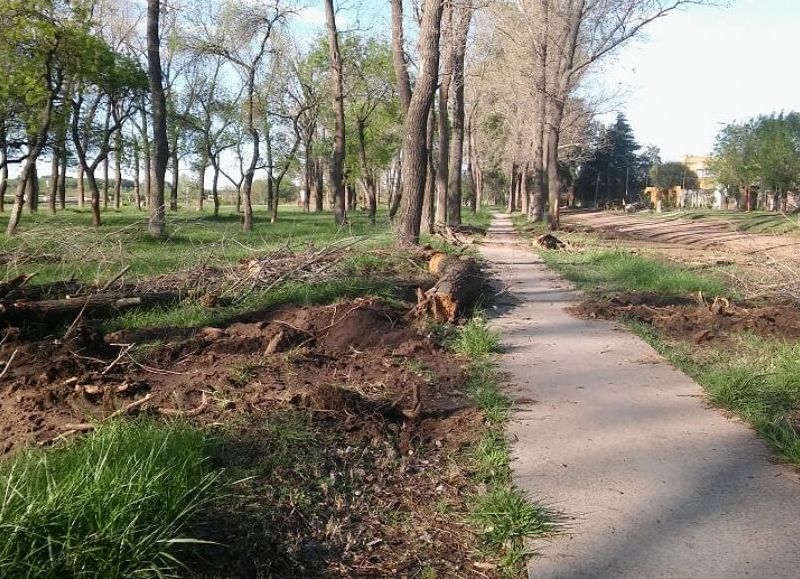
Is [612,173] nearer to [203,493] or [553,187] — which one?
[553,187]

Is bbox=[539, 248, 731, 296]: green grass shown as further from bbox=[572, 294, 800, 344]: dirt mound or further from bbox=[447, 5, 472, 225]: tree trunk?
bbox=[447, 5, 472, 225]: tree trunk

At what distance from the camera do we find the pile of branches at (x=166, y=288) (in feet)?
20.2

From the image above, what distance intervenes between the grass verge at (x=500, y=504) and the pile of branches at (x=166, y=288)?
3.79 m

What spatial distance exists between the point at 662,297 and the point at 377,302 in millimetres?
3979

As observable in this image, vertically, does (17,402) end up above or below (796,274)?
below

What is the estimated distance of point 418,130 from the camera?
12898 mm

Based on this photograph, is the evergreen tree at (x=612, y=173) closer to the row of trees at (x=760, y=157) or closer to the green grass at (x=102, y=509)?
the row of trees at (x=760, y=157)

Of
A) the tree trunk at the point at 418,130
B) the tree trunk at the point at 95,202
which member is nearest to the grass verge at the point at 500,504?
the tree trunk at the point at 418,130

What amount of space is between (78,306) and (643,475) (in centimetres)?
544

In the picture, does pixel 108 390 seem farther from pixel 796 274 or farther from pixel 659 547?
pixel 796 274

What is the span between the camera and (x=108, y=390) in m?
4.33

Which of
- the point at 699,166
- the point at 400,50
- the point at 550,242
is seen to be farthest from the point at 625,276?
the point at 699,166

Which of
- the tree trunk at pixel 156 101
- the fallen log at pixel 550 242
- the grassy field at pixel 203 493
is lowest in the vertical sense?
the grassy field at pixel 203 493

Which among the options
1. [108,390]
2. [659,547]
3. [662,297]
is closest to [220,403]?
[108,390]
